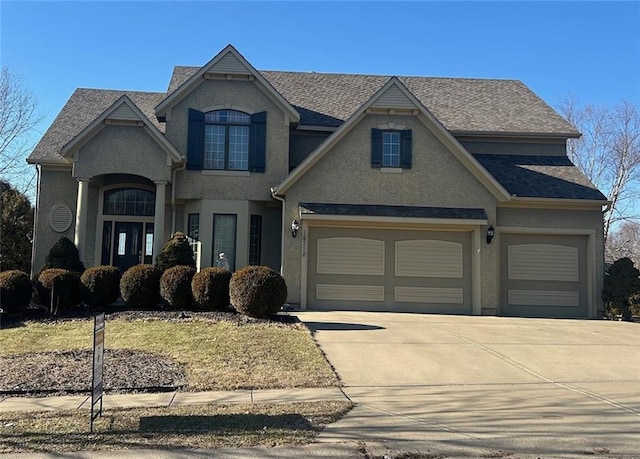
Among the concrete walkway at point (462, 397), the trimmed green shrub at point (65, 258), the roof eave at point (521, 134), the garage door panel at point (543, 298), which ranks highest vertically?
the roof eave at point (521, 134)

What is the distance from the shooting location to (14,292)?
1420 cm

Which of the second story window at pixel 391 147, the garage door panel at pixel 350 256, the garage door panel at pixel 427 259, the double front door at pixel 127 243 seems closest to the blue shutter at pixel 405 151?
the second story window at pixel 391 147

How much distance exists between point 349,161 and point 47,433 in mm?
12516

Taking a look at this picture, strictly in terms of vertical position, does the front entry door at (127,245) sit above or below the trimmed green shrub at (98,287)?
above

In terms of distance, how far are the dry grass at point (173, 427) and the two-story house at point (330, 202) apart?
32.2ft

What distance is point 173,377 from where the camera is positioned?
8.97 meters

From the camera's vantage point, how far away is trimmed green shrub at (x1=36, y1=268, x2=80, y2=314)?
14.5 m

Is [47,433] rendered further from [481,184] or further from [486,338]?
[481,184]

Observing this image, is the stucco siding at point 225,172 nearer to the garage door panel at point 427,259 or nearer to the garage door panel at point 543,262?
the garage door panel at point 427,259

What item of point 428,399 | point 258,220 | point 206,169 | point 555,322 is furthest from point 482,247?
point 428,399

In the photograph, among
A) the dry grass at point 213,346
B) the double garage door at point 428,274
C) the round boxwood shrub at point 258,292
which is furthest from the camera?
the double garage door at point 428,274

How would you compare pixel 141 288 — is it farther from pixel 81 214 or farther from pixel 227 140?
pixel 227 140

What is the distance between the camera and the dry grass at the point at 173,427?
5.74 m

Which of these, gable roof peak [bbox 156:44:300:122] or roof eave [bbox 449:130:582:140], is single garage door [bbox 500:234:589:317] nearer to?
roof eave [bbox 449:130:582:140]
